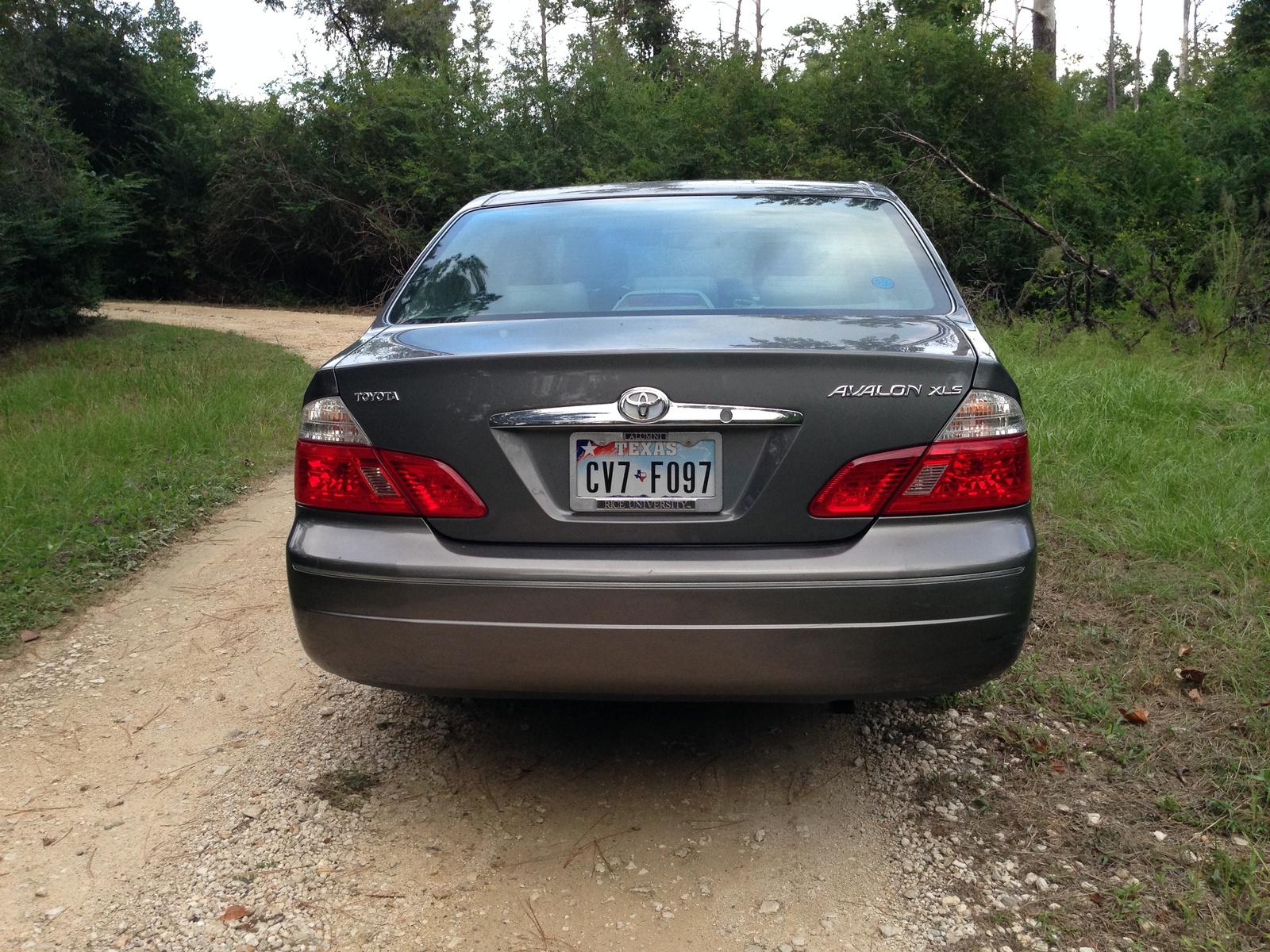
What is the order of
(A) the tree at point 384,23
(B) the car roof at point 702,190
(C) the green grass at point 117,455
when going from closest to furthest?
(B) the car roof at point 702,190 → (C) the green grass at point 117,455 → (A) the tree at point 384,23

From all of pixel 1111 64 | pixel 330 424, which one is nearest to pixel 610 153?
pixel 330 424

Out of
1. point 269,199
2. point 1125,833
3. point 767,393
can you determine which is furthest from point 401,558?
point 269,199

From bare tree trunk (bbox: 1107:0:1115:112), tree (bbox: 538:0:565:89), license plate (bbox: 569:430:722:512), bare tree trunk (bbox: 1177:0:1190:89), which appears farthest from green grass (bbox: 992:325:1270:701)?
bare tree trunk (bbox: 1107:0:1115:112)

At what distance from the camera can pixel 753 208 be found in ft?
11.4

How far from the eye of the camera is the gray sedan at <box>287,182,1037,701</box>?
7.86ft

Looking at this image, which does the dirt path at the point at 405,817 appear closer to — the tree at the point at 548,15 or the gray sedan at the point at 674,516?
the gray sedan at the point at 674,516

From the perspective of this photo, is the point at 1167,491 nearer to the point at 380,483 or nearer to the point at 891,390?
the point at 891,390

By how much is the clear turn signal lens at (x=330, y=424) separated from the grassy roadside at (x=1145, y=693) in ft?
5.99

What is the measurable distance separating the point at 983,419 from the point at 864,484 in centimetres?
32

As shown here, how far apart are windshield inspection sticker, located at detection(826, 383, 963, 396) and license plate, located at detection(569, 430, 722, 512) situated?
12.0 inches

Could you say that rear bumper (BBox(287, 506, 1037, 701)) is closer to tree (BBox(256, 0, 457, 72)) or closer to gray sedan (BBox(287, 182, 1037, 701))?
gray sedan (BBox(287, 182, 1037, 701))

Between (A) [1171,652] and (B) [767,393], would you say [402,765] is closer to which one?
(B) [767,393]

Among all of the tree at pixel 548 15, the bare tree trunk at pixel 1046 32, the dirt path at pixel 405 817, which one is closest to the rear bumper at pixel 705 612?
the dirt path at pixel 405 817

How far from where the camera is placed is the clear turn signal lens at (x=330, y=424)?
8.47ft
